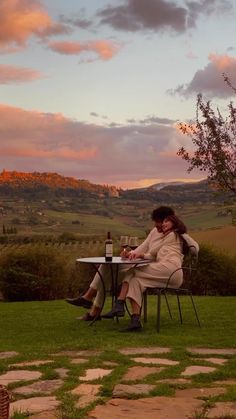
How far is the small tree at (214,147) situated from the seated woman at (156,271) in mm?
2096

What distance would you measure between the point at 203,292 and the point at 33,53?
975 cm

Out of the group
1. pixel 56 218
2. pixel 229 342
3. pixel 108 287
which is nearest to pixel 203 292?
pixel 108 287

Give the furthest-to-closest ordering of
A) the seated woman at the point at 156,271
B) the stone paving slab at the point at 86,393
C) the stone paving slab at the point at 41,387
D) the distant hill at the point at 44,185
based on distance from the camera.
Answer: the distant hill at the point at 44,185, the seated woman at the point at 156,271, the stone paving slab at the point at 41,387, the stone paving slab at the point at 86,393

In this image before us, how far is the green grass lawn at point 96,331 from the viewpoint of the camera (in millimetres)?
5879

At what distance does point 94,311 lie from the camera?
24.7ft

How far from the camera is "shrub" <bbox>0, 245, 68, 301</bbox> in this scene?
12094 mm

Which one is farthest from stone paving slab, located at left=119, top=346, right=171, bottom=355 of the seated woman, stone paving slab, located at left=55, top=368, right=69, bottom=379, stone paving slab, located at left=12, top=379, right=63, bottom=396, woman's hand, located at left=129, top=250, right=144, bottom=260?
woman's hand, located at left=129, top=250, right=144, bottom=260

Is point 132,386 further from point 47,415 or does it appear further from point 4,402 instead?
point 4,402

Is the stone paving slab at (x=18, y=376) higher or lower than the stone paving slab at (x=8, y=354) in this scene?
higher

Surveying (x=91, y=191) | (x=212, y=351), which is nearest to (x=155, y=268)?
(x=212, y=351)

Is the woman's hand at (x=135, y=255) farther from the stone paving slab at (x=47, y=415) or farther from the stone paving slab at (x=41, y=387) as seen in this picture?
the stone paving slab at (x=47, y=415)

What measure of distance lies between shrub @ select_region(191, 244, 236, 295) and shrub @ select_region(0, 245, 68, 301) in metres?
3.07

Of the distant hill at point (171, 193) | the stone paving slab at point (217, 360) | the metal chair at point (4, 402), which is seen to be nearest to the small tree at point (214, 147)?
the stone paving slab at point (217, 360)

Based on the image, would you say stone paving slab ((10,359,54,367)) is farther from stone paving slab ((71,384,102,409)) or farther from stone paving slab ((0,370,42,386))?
stone paving slab ((71,384,102,409))
